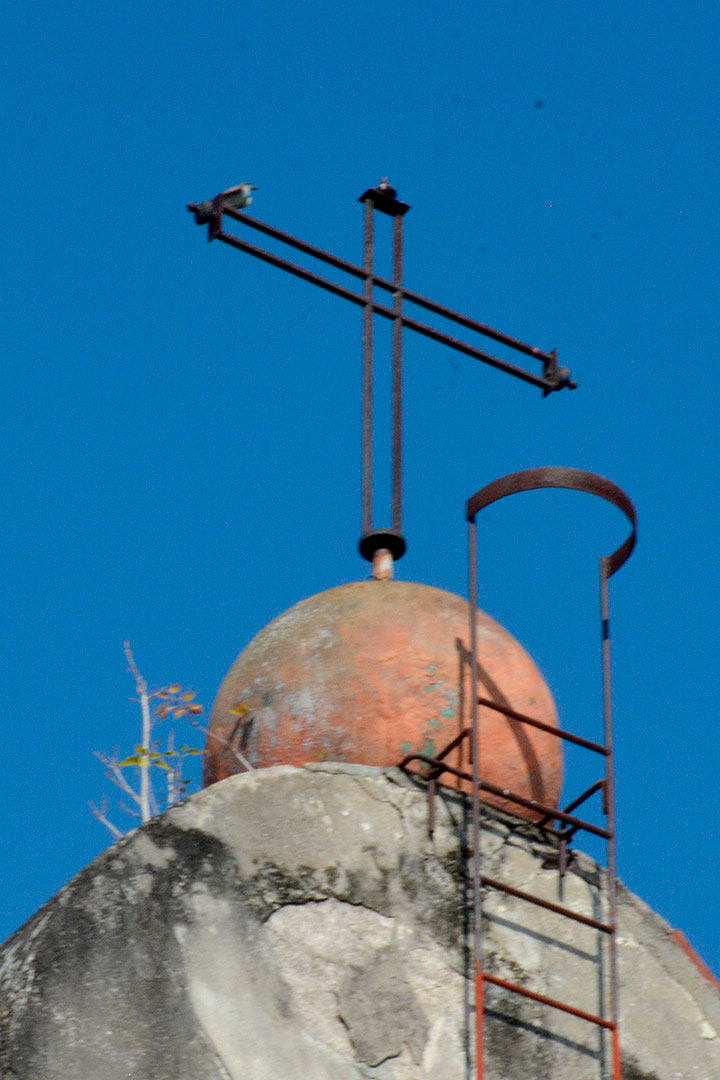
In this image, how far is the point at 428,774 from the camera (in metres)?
6.37

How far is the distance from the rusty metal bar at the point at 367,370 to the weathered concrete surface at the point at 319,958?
1143 mm

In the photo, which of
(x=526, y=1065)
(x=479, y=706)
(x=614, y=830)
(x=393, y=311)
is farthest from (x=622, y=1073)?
(x=393, y=311)

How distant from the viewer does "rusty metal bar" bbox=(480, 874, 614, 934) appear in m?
6.04

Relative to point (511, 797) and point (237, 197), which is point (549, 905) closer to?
point (511, 797)

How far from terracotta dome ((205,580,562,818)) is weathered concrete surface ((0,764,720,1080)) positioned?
173 mm

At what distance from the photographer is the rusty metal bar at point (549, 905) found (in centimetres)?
604

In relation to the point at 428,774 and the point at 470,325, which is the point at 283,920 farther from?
the point at 470,325

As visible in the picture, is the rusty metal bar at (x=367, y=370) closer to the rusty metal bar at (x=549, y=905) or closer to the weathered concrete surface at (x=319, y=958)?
the weathered concrete surface at (x=319, y=958)

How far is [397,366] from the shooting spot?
293 inches

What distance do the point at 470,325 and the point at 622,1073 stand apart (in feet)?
9.27

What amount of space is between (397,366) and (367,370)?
106 millimetres

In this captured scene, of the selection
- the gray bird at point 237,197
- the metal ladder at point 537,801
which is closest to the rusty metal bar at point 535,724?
the metal ladder at point 537,801

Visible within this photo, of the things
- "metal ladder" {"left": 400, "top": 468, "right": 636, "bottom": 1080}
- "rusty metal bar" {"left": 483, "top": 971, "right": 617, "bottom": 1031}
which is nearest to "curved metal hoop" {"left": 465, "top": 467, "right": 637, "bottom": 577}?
"metal ladder" {"left": 400, "top": 468, "right": 636, "bottom": 1080}

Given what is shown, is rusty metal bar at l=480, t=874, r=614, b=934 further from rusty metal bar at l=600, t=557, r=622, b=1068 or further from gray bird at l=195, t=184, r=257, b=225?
gray bird at l=195, t=184, r=257, b=225
